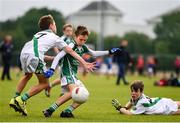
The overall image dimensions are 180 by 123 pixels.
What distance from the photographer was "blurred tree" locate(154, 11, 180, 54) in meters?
91.0

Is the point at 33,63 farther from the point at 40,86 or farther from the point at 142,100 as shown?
the point at 142,100

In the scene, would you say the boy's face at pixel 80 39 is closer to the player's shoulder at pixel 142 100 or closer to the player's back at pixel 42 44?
the player's back at pixel 42 44

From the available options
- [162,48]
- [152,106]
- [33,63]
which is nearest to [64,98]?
[33,63]

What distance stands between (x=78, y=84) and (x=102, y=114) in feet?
3.65

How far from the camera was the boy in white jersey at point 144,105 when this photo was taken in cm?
1348

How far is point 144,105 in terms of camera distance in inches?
533

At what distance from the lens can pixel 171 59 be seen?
7325 centimetres

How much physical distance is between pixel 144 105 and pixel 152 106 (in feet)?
0.76

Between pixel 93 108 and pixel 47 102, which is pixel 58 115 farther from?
pixel 47 102

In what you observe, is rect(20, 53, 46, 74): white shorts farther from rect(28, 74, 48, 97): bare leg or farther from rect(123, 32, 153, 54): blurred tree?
rect(123, 32, 153, 54): blurred tree

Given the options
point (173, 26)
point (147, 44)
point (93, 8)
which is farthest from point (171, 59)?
point (93, 8)

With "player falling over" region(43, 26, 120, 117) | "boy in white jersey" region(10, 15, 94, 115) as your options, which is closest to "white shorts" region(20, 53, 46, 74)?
"boy in white jersey" region(10, 15, 94, 115)

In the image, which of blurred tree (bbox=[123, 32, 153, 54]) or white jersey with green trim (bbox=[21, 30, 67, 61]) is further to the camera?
blurred tree (bbox=[123, 32, 153, 54])

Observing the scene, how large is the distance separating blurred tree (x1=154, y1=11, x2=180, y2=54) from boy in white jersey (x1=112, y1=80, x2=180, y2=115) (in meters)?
75.7
